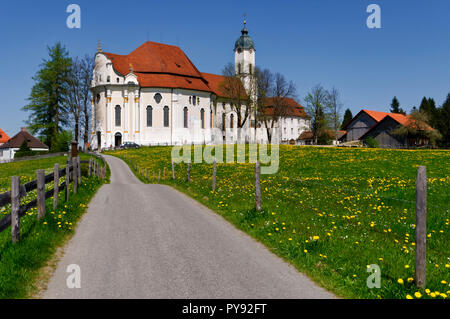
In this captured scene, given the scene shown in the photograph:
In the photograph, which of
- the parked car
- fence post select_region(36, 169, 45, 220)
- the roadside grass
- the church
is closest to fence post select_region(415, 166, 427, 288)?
the roadside grass

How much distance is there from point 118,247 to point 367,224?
21.6 ft

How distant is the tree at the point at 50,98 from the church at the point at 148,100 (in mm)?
5815

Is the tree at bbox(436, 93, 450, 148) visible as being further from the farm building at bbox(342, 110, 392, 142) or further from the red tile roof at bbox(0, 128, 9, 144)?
the red tile roof at bbox(0, 128, 9, 144)

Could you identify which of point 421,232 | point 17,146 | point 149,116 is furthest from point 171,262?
point 17,146

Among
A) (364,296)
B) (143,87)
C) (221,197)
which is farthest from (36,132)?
(364,296)

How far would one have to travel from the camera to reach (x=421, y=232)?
5.46m

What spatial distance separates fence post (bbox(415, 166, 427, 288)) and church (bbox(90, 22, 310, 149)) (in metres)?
65.2

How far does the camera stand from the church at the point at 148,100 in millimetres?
68125

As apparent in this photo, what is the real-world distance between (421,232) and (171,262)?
4.47 m

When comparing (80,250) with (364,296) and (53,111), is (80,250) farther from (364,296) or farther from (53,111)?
(53,111)

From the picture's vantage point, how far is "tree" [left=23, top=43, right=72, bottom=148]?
66719 mm

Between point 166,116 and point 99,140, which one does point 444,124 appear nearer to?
point 166,116

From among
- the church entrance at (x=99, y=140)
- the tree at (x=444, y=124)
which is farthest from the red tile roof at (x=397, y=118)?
the church entrance at (x=99, y=140)
